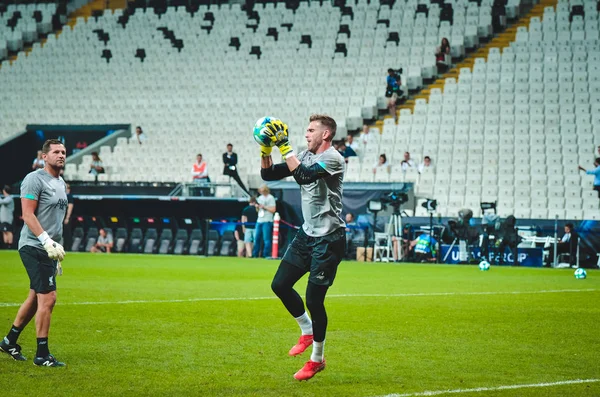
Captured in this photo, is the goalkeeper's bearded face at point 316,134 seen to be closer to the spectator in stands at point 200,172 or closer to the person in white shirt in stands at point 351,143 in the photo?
the spectator in stands at point 200,172

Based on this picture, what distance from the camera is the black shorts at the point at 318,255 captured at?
7.45 metres

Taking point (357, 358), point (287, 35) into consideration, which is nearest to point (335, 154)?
point (357, 358)

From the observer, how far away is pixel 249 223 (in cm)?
2759

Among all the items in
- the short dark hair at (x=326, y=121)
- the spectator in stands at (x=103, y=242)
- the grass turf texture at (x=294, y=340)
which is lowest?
the spectator in stands at (x=103, y=242)

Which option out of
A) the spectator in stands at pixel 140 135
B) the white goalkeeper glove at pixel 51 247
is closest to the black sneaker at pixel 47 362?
the white goalkeeper glove at pixel 51 247

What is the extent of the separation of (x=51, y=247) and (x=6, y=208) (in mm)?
23263

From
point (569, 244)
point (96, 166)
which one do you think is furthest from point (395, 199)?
point (96, 166)

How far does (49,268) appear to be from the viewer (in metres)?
7.74

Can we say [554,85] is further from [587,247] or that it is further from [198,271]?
[198,271]

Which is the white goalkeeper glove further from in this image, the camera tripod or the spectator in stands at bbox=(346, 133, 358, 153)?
the spectator in stands at bbox=(346, 133, 358, 153)

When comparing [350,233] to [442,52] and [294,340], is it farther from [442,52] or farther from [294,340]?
[294,340]

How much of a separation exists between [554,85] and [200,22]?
708 inches

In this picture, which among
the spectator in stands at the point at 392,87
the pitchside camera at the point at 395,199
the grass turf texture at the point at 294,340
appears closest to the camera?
the grass turf texture at the point at 294,340

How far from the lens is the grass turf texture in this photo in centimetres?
689
